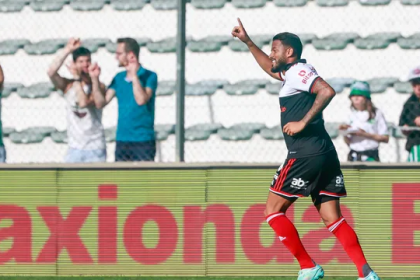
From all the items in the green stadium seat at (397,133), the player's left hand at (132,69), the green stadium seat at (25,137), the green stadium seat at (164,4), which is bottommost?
the green stadium seat at (25,137)

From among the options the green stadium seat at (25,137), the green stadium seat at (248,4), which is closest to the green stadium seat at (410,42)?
the green stadium seat at (248,4)

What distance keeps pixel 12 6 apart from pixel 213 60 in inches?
86.6

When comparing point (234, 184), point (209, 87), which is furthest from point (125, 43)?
point (234, 184)

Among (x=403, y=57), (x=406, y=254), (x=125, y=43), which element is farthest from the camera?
(x=403, y=57)

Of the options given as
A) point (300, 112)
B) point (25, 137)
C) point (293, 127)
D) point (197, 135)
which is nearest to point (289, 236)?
point (293, 127)

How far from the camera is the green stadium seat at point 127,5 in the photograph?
30.2ft

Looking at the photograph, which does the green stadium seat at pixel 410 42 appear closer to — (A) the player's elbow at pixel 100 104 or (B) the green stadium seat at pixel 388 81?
(B) the green stadium seat at pixel 388 81

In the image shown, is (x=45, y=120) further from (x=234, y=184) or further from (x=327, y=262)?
(x=327, y=262)

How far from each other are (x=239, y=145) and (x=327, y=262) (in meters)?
1.69

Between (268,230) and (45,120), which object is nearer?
(268,230)

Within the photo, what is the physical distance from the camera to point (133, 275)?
7.86 meters

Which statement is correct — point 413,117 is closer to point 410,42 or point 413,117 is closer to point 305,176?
point 410,42

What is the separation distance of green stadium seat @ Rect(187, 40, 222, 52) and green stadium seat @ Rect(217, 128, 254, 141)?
92cm

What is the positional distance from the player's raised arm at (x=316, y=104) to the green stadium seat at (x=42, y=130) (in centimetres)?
329
